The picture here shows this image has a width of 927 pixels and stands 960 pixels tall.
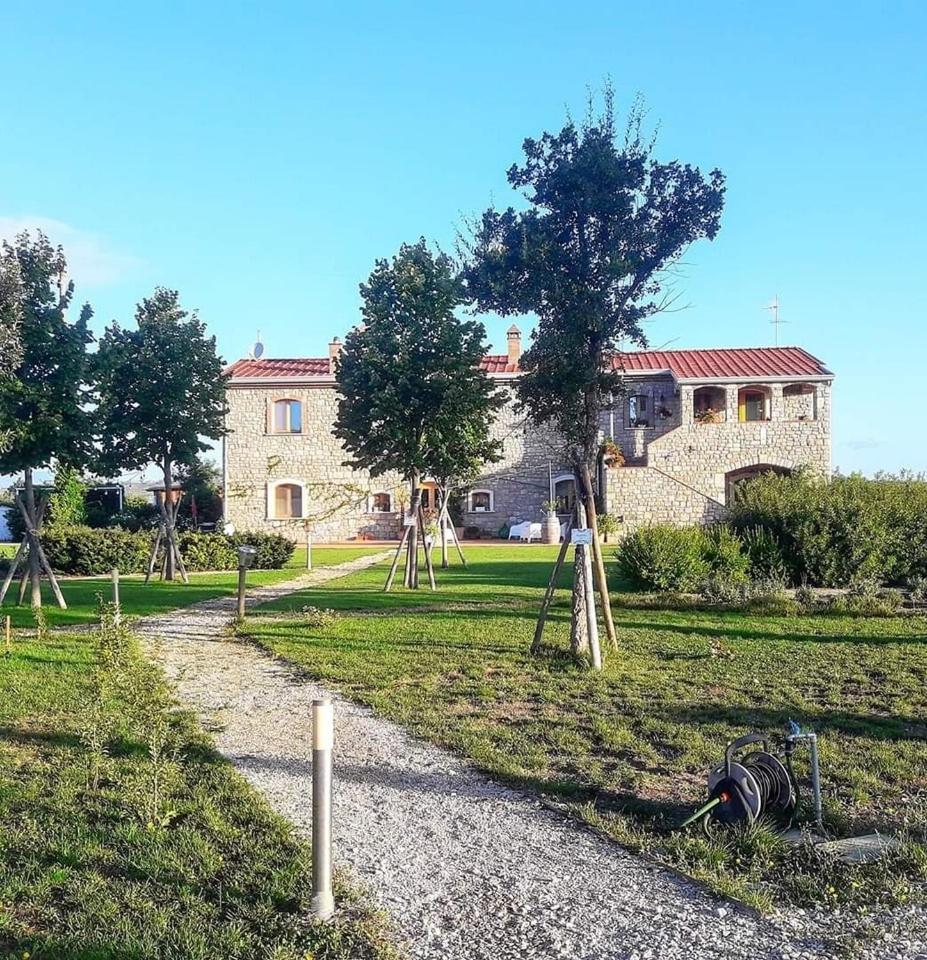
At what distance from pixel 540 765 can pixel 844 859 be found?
72.6 inches

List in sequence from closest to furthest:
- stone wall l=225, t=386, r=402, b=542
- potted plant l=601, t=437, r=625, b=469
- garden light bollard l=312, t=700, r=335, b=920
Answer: garden light bollard l=312, t=700, r=335, b=920 → potted plant l=601, t=437, r=625, b=469 → stone wall l=225, t=386, r=402, b=542

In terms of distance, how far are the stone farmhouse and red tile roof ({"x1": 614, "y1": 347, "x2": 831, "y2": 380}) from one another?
2.6 inches

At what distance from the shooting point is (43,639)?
31.8 ft

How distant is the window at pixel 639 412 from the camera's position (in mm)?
33438

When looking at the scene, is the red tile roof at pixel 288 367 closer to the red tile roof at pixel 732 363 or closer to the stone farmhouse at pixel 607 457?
the stone farmhouse at pixel 607 457

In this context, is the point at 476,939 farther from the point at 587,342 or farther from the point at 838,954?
the point at 587,342

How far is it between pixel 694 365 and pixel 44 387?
2527 cm

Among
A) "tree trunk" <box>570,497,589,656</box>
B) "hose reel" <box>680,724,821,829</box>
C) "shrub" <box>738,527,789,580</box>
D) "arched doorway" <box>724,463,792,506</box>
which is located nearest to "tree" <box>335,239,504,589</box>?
"shrub" <box>738,527,789,580</box>

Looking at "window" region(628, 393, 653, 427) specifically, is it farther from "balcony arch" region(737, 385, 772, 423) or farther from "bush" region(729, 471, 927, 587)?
"bush" region(729, 471, 927, 587)

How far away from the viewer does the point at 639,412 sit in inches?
1323

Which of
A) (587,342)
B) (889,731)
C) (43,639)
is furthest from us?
(43,639)

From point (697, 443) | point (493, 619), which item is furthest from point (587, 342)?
point (697, 443)

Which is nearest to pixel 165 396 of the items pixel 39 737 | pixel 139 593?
pixel 139 593

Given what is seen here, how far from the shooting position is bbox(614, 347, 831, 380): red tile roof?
31562 millimetres
